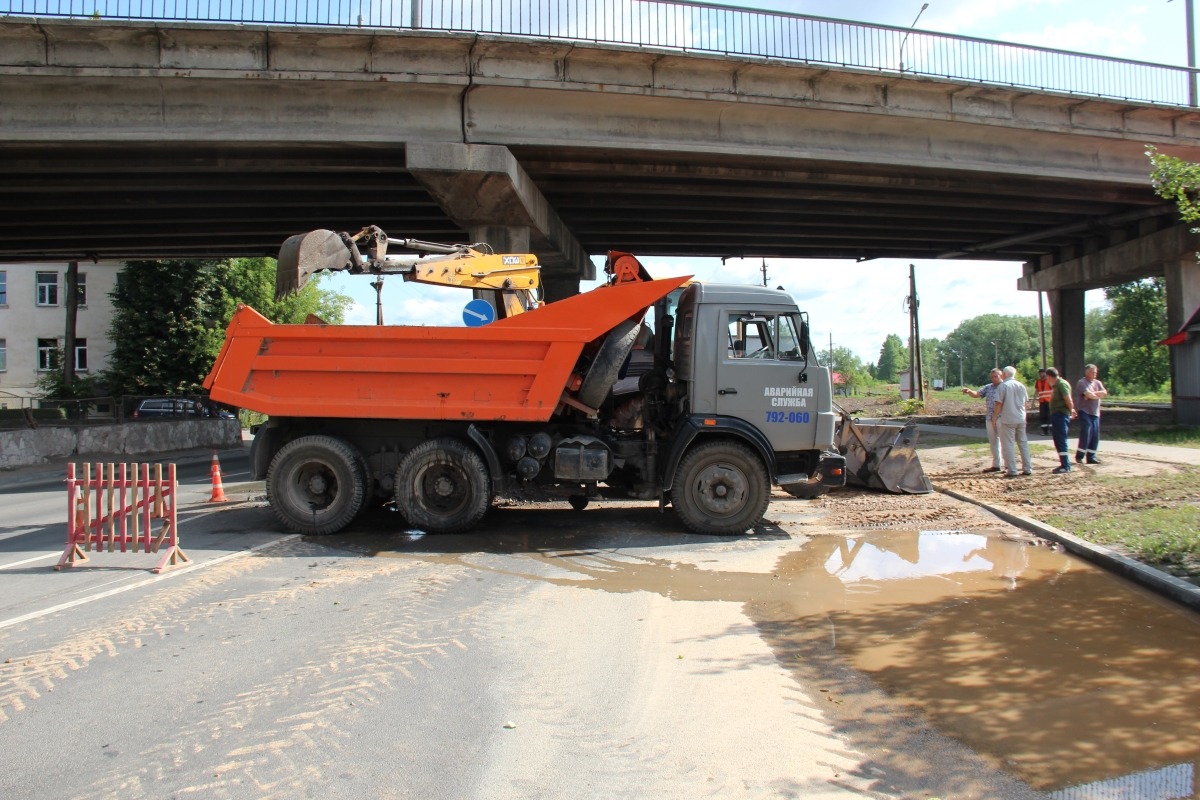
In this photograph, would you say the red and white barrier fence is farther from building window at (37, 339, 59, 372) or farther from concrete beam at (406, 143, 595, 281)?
Answer: building window at (37, 339, 59, 372)

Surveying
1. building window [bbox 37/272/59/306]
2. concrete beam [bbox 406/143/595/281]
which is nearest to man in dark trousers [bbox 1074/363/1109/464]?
concrete beam [bbox 406/143/595/281]

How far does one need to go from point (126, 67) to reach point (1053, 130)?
19656mm

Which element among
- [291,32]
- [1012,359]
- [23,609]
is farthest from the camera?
[1012,359]

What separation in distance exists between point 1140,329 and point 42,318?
239ft

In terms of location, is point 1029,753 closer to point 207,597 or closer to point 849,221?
point 207,597

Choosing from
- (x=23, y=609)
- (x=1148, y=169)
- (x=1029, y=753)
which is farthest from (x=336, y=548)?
(x=1148, y=169)

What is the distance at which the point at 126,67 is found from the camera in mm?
13742

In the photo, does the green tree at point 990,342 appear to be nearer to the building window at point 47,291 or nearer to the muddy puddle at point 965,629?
the building window at point 47,291

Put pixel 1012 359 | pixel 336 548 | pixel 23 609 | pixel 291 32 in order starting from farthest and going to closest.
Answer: pixel 1012 359 → pixel 291 32 → pixel 336 548 → pixel 23 609

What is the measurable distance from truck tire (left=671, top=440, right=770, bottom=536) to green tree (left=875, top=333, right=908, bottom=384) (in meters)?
147

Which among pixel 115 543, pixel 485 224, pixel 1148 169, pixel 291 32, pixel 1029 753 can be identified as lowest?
pixel 1029 753

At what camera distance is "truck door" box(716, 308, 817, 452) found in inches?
347

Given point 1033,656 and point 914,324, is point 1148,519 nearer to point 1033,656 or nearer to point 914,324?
point 1033,656

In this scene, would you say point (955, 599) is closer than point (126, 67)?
Yes
